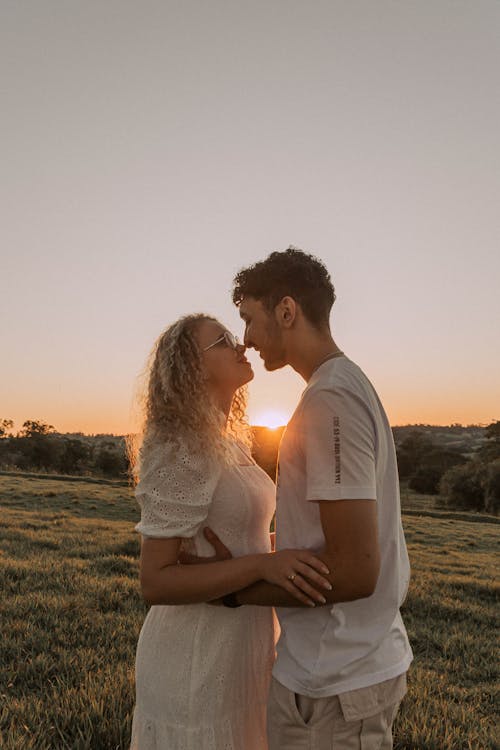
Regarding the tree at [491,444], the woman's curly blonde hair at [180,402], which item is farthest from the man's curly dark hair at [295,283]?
the tree at [491,444]

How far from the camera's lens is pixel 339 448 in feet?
6.62

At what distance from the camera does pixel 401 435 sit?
103812mm

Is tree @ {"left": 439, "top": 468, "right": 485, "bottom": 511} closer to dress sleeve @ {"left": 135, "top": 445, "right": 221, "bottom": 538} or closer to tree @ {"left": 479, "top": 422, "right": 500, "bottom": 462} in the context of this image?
tree @ {"left": 479, "top": 422, "right": 500, "bottom": 462}

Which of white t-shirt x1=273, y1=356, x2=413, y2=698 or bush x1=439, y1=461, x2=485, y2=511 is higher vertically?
white t-shirt x1=273, y1=356, x2=413, y2=698

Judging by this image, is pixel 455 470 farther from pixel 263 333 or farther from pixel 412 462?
pixel 263 333

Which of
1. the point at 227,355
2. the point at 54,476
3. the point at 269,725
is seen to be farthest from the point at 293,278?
the point at 54,476

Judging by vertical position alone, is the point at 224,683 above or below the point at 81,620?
above

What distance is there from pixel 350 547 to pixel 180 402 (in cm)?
117

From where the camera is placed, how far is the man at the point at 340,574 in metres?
2.01

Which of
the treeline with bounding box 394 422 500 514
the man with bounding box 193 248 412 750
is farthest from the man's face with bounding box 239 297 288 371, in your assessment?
the treeline with bounding box 394 422 500 514

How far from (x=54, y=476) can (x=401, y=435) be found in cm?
7669

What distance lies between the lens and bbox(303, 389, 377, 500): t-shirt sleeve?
6.55 ft

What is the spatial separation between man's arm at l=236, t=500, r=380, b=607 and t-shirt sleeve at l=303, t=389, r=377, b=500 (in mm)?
50

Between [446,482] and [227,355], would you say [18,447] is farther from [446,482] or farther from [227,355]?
[227,355]
